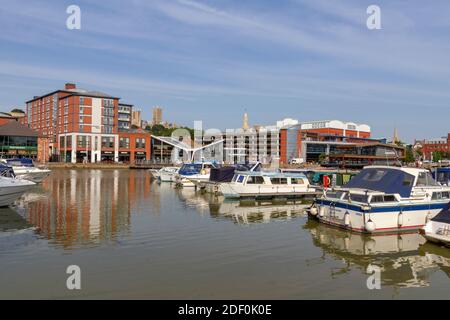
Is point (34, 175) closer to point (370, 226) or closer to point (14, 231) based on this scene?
point (14, 231)

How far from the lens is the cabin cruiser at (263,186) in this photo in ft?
122

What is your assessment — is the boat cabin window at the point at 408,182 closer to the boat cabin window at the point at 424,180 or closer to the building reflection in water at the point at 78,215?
the boat cabin window at the point at 424,180

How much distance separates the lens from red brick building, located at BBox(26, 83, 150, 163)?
367ft

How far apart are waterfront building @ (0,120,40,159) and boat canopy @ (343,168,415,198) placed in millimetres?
98902

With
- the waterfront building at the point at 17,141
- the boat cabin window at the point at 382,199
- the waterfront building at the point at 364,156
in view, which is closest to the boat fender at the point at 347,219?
the boat cabin window at the point at 382,199

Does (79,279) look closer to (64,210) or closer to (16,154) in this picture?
(64,210)

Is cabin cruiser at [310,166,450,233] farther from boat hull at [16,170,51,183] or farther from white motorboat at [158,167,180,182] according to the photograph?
boat hull at [16,170,51,183]

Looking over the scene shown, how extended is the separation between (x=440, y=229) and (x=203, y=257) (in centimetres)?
1078

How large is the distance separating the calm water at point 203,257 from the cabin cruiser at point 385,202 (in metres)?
0.72

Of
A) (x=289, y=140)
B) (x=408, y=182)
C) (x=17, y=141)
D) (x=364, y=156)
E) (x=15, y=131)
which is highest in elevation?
(x=15, y=131)

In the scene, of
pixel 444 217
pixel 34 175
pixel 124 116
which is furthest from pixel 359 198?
pixel 124 116

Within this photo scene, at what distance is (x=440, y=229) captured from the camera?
19.0 metres

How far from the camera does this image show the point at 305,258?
17.4 metres
